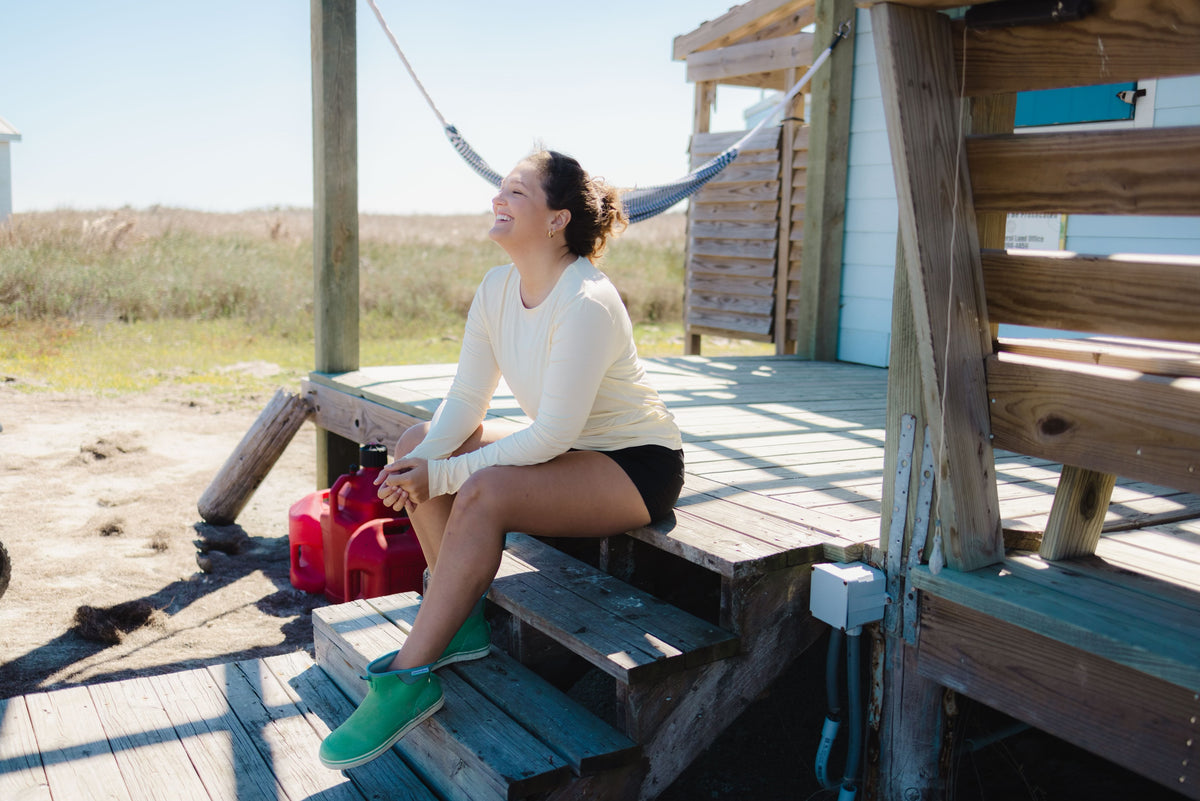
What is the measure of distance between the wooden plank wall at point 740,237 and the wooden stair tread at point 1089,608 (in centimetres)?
542

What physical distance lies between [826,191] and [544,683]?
156 inches

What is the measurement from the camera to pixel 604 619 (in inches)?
82.4

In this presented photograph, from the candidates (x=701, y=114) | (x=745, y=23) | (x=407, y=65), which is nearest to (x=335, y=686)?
(x=407, y=65)

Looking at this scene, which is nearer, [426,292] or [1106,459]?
[1106,459]

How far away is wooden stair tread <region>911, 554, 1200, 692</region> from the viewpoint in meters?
1.44

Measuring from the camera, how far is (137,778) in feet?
6.67

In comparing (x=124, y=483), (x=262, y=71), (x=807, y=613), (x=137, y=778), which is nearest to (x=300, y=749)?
(x=137, y=778)

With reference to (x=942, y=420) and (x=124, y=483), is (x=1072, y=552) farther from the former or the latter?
(x=124, y=483)

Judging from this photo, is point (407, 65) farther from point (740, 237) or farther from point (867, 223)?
point (740, 237)

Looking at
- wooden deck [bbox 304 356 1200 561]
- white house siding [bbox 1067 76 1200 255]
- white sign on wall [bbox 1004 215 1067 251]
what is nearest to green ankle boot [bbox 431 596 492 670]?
wooden deck [bbox 304 356 1200 561]

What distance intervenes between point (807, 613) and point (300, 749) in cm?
119

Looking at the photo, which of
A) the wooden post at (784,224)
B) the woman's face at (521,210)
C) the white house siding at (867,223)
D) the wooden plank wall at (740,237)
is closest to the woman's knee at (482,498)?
the woman's face at (521,210)

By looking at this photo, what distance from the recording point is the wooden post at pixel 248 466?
4.52 m

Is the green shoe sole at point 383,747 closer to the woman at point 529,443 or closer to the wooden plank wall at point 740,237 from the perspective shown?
the woman at point 529,443
